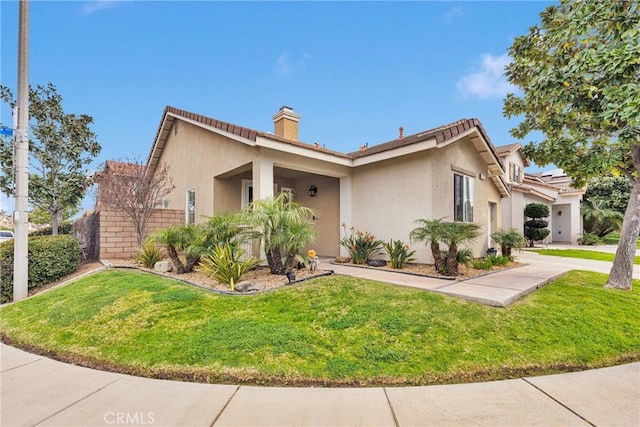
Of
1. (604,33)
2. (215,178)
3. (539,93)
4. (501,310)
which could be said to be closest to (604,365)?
(501,310)

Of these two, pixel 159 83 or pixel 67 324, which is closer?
pixel 67 324

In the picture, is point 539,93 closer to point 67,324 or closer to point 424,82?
point 424,82

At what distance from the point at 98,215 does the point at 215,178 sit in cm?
443

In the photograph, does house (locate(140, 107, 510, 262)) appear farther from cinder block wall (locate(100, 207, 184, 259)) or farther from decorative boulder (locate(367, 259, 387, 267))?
cinder block wall (locate(100, 207, 184, 259))

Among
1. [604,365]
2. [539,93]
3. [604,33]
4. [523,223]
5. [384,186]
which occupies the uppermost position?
[604,33]

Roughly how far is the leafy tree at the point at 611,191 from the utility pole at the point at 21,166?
116 ft

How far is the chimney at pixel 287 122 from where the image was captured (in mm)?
12047

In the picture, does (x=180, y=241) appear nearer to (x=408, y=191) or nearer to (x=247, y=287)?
(x=247, y=287)

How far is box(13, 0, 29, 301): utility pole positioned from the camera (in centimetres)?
728

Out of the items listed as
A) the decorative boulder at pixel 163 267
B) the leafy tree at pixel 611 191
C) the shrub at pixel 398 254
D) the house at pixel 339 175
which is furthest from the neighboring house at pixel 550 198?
the decorative boulder at pixel 163 267

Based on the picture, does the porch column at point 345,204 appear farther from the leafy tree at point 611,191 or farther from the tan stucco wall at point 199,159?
the leafy tree at point 611,191

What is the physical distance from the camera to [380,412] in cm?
268

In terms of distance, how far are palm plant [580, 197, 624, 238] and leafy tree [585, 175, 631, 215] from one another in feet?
6.42

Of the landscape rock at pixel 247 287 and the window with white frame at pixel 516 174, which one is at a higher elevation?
the window with white frame at pixel 516 174
